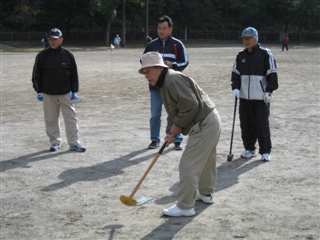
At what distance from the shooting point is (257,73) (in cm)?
901

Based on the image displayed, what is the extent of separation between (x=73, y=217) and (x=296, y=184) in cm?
292

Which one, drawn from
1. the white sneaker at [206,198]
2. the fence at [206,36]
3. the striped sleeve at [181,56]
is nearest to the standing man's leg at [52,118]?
the striped sleeve at [181,56]

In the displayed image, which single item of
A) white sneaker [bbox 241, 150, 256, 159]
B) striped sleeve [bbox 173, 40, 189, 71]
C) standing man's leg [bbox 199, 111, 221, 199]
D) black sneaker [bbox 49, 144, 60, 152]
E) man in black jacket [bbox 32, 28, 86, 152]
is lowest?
black sneaker [bbox 49, 144, 60, 152]

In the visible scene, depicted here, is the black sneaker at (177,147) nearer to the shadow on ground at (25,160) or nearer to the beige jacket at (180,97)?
the shadow on ground at (25,160)

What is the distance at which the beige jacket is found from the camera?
6031 millimetres

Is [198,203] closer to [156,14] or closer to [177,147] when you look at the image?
[177,147]

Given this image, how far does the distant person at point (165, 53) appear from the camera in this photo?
378 inches

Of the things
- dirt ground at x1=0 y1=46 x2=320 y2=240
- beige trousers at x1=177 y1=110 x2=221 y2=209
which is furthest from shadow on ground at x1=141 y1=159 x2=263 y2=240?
beige trousers at x1=177 y1=110 x2=221 y2=209

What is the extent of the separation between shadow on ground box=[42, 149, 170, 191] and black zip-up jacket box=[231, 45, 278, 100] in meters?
1.80

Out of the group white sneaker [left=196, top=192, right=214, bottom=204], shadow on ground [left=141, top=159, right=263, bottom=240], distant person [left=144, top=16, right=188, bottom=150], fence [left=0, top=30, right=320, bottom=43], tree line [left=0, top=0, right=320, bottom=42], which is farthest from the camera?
fence [left=0, top=30, right=320, bottom=43]

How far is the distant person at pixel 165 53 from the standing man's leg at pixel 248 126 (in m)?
1.08

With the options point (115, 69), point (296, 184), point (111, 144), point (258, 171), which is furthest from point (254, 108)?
point (115, 69)

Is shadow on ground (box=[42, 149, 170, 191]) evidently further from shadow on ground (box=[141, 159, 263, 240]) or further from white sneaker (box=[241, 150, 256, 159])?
white sneaker (box=[241, 150, 256, 159])

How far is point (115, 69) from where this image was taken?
2773cm
